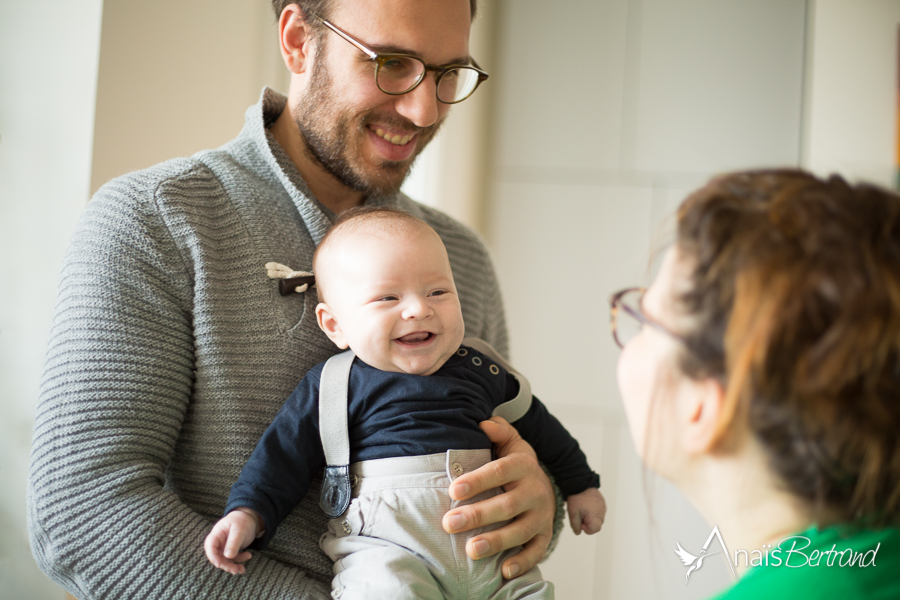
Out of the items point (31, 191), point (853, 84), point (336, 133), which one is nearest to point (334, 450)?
point (336, 133)

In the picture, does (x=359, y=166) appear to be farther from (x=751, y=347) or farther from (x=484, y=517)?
(x=751, y=347)

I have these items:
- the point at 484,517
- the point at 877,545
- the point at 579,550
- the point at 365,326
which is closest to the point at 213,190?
the point at 365,326

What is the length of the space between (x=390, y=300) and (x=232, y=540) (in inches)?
19.6

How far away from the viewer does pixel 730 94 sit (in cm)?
307

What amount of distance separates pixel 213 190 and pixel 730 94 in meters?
2.64

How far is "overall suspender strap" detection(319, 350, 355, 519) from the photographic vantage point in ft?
3.87

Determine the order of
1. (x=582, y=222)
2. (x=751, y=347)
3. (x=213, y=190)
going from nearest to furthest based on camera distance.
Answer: (x=751, y=347), (x=213, y=190), (x=582, y=222)

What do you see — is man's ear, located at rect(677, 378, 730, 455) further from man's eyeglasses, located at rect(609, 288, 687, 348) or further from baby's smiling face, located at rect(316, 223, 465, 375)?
baby's smiling face, located at rect(316, 223, 465, 375)

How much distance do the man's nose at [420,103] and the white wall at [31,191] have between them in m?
0.68

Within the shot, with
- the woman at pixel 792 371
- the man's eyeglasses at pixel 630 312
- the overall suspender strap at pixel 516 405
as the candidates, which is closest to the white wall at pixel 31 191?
the overall suspender strap at pixel 516 405

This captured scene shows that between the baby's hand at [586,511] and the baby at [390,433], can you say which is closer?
the baby at [390,433]

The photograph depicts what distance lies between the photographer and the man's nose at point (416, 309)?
4.00 ft

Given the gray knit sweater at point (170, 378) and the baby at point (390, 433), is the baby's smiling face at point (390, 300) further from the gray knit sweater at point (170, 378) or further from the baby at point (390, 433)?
the gray knit sweater at point (170, 378)

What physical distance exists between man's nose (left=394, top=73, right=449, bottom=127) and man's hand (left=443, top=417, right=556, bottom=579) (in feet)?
2.33
